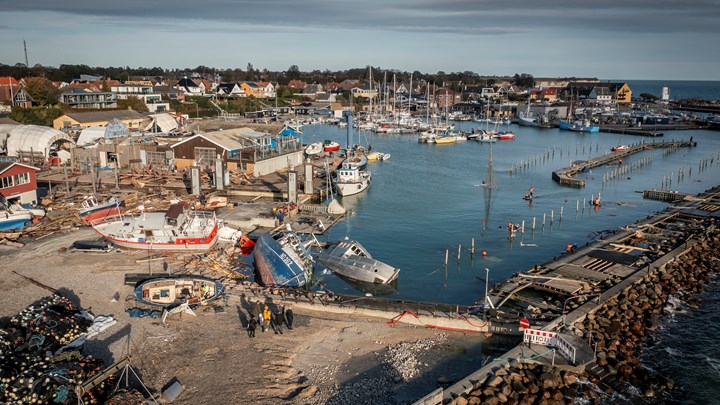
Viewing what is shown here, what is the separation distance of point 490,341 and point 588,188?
38121 millimetres

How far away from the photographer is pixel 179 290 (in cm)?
2219

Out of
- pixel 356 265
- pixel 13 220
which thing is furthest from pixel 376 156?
Answer: pixel 13 220

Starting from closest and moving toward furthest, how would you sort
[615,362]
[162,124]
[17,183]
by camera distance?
[615,362], [17,183], [162,124]

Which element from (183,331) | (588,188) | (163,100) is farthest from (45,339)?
(163,100)

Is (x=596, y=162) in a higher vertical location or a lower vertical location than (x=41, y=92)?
lower

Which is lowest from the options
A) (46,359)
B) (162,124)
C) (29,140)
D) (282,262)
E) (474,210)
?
(474,210)

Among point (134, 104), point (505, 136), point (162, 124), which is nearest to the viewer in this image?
point (162, 124)

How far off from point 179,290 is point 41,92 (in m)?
76.5

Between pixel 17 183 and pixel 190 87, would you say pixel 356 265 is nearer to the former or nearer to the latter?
pixel 17 183

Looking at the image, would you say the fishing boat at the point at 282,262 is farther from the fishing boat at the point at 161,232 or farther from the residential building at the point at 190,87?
the residential building at the point at 190,87

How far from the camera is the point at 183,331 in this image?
19547 mm

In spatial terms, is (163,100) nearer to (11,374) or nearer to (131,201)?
(131,201)

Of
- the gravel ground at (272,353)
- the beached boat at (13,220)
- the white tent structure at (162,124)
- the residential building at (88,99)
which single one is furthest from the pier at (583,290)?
the residential building at (88,99)

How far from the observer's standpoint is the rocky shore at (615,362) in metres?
16.9
